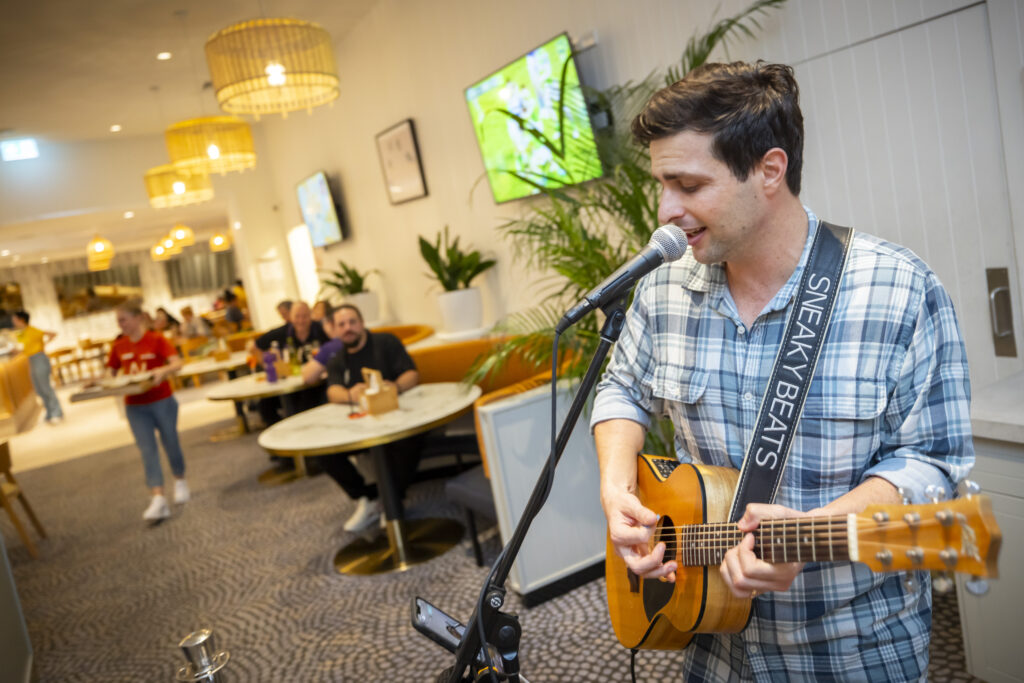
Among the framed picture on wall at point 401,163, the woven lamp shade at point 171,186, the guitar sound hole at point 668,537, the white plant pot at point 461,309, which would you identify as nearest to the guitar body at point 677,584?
the guitar sound hole at point 668,537

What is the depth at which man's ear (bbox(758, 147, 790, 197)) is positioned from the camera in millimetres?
1144

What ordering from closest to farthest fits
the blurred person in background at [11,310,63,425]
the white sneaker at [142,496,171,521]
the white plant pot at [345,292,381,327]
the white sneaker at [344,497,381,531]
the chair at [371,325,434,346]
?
1. the white sneaker at [344,497,381,531]
2. the white sneaker at [142,496,171,521]
3. the chair at [371,325,434,346]
4. the white plant pot at [345,292,381,327]
5. the blurred person in background at [11,310,63,425]

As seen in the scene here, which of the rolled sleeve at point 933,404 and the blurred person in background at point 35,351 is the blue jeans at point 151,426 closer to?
the rolled sleeve at point 933,404

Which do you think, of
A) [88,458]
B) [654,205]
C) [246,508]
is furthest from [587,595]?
[88,458]

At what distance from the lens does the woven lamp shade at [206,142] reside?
234 inches

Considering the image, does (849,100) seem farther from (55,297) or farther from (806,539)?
(55,297)

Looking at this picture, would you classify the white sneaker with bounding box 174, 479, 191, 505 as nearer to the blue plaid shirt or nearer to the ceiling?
the ceiling

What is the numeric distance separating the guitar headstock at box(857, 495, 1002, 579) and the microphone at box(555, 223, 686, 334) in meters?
0.44

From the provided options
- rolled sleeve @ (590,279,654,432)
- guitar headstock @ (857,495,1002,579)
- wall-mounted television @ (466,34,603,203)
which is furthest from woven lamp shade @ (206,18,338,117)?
guitar headstock @ (857,495,1002,579)

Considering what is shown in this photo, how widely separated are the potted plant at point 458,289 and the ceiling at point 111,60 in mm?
2473

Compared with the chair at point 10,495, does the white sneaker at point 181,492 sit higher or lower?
lower

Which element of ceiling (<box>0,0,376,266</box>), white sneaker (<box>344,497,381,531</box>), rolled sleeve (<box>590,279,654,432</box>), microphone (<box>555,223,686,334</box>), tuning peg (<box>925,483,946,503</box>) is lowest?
white sneaker (<box>344,497,381,531</box>)

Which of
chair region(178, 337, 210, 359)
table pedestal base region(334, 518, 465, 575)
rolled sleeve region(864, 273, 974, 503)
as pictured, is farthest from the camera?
chair region(178, 337, 210, 359)

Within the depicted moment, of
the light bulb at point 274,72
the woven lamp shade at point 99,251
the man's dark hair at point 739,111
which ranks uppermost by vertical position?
the light bulb at point 274,72
